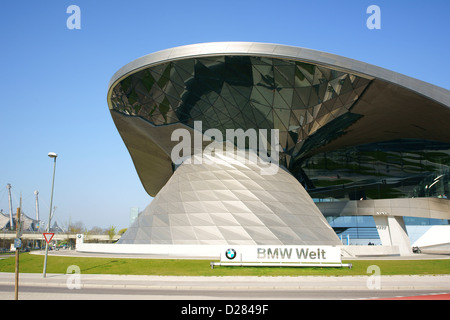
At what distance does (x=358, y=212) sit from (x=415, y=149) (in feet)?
32.4

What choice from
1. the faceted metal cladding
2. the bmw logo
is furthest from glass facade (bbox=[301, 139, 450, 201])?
the bmw logo

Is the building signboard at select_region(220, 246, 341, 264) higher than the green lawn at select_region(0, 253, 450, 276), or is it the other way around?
the building signboard at select_region(220, 246, 341, 264)

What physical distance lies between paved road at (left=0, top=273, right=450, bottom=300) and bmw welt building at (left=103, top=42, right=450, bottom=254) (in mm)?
10814

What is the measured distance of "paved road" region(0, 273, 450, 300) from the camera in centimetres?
1062

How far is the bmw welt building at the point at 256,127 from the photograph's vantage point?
81.6 feet

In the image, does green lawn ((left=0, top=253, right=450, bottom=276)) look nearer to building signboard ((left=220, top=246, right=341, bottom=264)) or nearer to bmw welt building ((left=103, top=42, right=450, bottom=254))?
building signboard ((left=220, top=246, right=341, bottom=264))

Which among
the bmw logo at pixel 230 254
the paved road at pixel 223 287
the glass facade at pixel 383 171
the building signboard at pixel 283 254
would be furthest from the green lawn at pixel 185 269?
the glass facade at pixel 383 171

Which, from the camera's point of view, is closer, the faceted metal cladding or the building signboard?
the building signboard

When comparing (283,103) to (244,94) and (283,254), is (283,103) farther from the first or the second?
(283,254)

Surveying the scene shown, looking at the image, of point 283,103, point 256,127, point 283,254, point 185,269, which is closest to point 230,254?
point 185,269

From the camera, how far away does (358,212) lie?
37719 millimetres

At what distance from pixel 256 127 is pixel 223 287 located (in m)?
18.6
